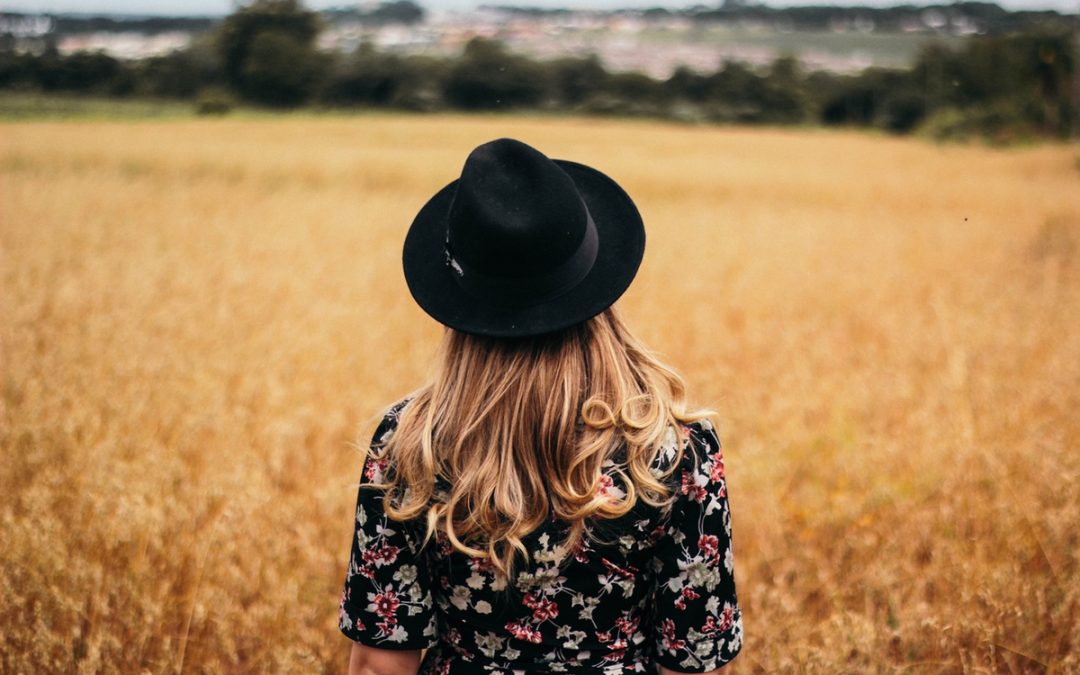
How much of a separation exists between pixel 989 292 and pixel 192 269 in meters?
7.13

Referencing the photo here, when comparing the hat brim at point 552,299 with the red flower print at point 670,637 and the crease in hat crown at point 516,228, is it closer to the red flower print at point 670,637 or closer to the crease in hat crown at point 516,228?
the crease in hat crown at point 516,228

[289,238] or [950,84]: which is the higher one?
[950,84]

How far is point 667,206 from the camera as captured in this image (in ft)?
43.6

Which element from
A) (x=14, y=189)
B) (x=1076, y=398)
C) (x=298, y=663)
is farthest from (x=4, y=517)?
(x=14, y=189)

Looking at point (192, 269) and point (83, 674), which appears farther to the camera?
point (192, 269)

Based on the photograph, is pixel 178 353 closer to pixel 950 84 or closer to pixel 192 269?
pixel 192 269

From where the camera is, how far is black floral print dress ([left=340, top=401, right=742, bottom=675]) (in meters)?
1.25

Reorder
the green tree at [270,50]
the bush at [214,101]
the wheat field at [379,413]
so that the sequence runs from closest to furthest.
A: the wheat field at [379,413] < the green tree at [270,50] < the bush at [214,101]

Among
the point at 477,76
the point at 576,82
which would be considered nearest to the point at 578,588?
the point at 477,76

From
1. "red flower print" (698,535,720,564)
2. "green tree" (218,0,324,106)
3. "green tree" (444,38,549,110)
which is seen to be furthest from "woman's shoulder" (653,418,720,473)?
"green tree" (444,38,549,110)

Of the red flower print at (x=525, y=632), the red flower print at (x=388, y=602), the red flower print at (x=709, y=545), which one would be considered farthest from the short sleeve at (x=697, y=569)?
the red flower print at (x=388, y=602)

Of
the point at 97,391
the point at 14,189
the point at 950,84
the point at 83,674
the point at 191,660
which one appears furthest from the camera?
the point at 950,84

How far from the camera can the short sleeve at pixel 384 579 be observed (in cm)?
129

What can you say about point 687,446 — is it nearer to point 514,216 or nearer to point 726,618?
point 726,618
